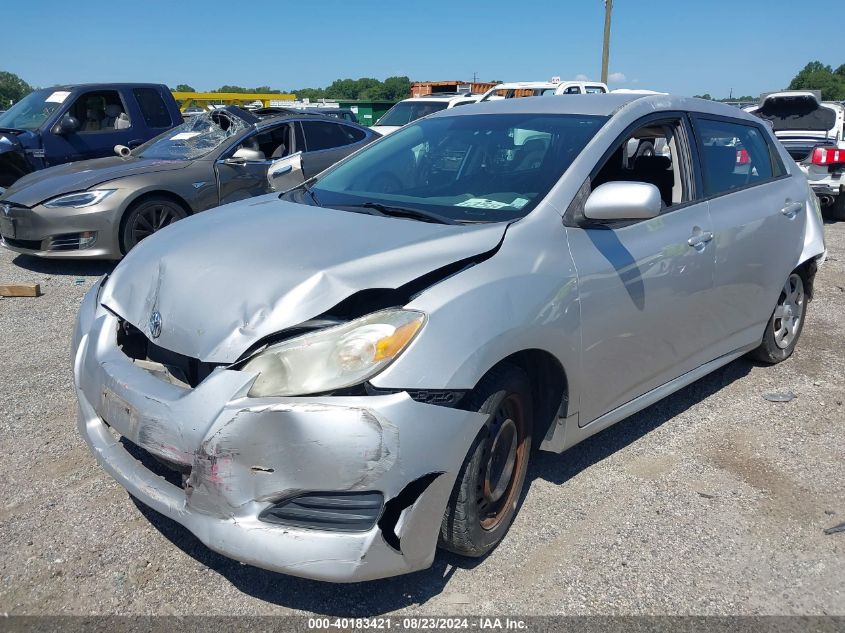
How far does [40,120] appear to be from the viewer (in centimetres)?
920

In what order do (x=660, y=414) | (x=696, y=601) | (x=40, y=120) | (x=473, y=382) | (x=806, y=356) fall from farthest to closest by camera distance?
(x=40, y=120), (x=806, y=356), (x=660, y=414), (x=696, y=601), (x=473, y=382)

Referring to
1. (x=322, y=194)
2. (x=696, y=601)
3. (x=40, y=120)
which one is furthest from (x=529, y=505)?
(x=40, y=120)

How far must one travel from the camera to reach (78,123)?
923cm

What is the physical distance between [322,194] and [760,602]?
259 cm

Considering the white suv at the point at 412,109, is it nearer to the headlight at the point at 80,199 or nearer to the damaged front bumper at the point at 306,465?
the headlight at the point at 80,199

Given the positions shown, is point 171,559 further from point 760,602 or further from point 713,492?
point 713,492

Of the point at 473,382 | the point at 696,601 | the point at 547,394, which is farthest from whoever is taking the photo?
the point at 547,394

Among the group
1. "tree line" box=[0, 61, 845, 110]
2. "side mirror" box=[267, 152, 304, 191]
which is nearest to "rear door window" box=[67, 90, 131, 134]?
"side mirror" box=[267, 152, 304, 191]

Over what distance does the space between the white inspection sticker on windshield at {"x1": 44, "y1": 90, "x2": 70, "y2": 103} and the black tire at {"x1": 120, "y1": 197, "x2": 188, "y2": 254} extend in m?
3.14

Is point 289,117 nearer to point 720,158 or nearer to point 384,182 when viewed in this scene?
point 384,182

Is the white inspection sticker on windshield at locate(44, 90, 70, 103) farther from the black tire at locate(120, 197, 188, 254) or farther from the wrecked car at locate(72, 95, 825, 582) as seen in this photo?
the wrecked car at locate(72, 95, 825, 582)

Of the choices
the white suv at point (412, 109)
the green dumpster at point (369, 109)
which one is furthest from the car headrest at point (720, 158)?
the green dumpster at point (369, 109)

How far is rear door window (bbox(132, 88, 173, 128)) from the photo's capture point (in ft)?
32.4

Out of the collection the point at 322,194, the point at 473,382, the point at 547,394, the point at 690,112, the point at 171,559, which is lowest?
the point at 171,559
